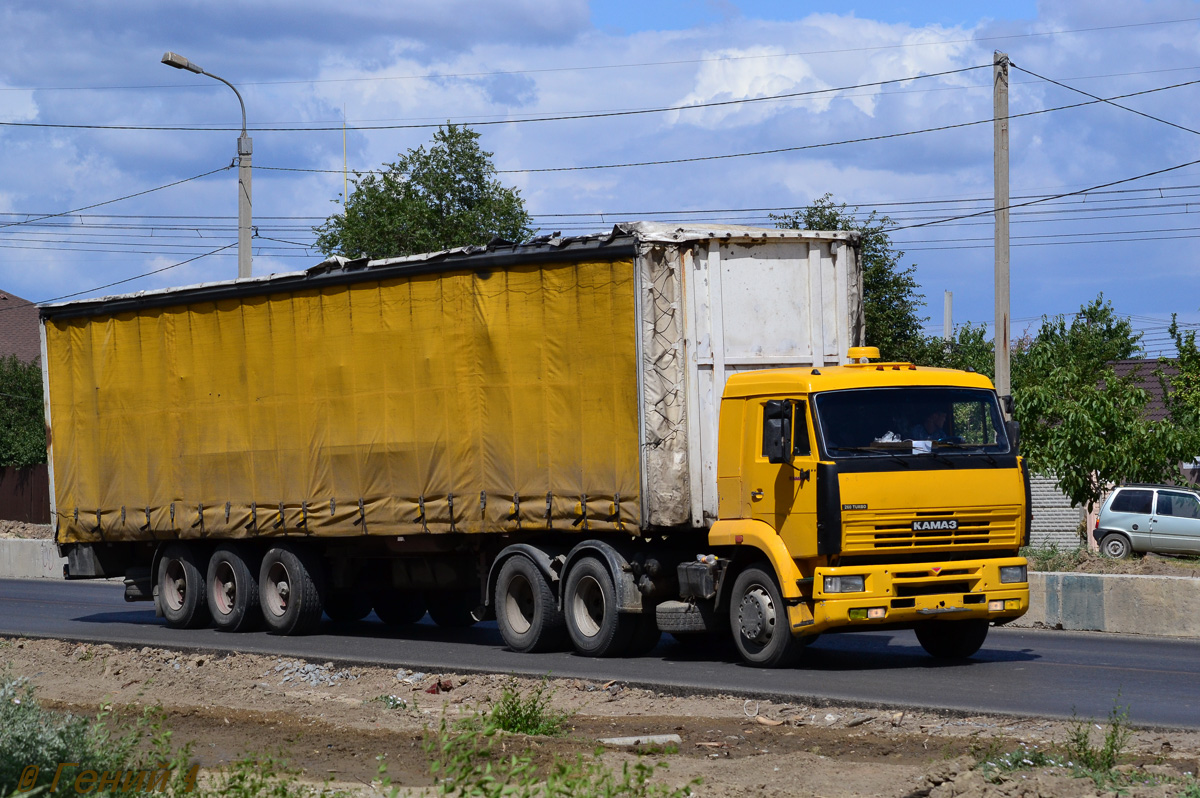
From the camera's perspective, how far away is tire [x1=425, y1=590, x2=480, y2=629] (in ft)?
61.3

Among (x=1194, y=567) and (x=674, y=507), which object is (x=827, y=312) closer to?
(x=674, y=507)

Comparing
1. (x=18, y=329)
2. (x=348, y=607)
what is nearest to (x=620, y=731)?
(x=348, y=607)

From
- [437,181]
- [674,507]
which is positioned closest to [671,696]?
[674,507]

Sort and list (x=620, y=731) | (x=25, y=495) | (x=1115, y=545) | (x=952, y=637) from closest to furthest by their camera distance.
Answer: (x=620, y=731)
(x=952, y=637)
(x=1115, y=545)
(x=25, y=495)

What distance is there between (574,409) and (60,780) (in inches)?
332

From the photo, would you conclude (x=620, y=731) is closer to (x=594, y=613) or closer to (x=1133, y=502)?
(x=594, y=613)

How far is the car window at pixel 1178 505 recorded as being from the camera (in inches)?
1298

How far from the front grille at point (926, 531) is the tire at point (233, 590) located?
8.68 meters

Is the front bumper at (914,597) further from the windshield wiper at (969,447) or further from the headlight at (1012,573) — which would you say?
the windshield wiper at (969,447)

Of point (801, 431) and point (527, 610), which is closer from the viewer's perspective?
point (801, 431)

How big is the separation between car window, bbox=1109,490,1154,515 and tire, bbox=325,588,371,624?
20503mm

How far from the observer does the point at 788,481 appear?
42.0ft

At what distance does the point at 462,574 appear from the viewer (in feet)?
54.7

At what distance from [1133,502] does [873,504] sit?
2347 cm
